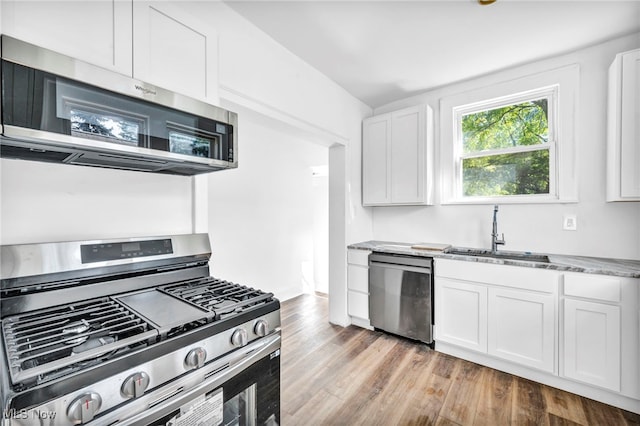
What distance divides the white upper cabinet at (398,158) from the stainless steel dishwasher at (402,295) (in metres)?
0.68

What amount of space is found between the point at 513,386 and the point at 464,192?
1739 millimetres

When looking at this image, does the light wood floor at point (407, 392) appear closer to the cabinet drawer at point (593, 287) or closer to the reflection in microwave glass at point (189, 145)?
the cabinet drawer at point (593, 287)

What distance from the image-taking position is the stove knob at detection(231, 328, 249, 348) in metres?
1.06

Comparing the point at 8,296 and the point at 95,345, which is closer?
the point at 95,345

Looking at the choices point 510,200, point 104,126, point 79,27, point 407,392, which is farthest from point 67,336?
point 510,200

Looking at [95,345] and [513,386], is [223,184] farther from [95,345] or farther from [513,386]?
[513,386]

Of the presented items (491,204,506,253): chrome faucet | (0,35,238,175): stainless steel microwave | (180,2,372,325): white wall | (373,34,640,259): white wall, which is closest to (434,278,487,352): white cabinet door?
(491,204,506,253): chrome faucet

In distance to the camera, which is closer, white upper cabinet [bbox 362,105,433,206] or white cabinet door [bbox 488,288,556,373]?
white cabinet door [bbox 488,288,556,373]

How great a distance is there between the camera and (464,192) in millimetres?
2941

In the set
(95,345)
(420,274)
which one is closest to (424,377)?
(420,274)

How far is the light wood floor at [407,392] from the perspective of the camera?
5.66ft

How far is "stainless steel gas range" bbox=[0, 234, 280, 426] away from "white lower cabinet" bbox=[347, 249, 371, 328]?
5.95 feet

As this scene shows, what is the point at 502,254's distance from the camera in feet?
8.22

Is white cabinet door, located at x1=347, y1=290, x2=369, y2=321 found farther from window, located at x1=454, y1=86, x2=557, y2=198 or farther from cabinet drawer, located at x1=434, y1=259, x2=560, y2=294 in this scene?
window, located at x1=454, y1=86, x2=557, y2=198
